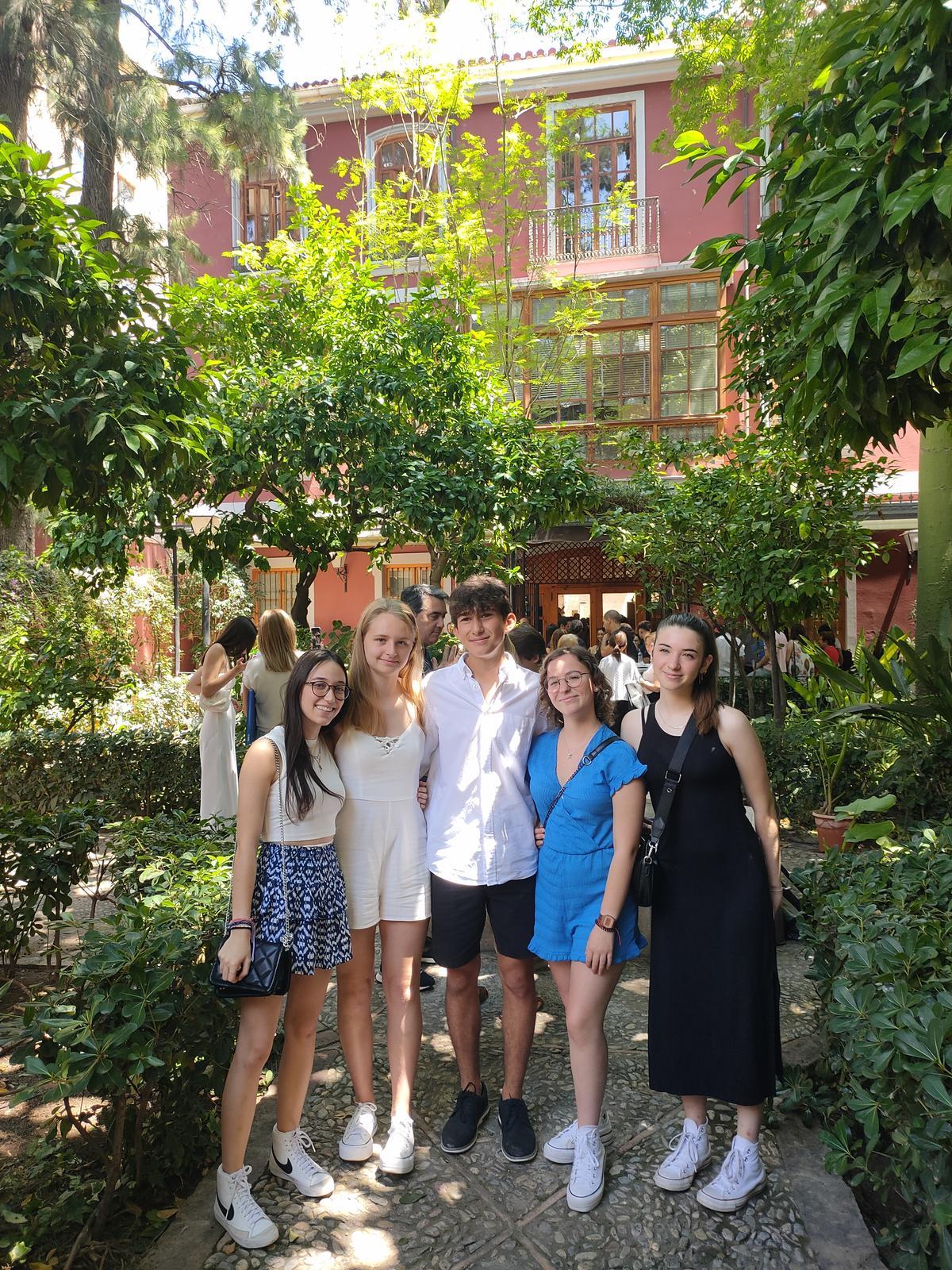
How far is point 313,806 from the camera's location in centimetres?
274

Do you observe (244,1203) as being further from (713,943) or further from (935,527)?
(935,527)

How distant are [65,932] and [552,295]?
12.9 meters

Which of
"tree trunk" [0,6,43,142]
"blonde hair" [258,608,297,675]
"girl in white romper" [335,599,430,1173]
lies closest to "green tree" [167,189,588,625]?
"blonde hair" [258,608,297,675]

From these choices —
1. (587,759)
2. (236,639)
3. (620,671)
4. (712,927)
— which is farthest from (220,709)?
(620,671)

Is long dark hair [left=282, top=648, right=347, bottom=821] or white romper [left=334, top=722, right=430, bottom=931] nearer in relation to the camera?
long dark hair [left=282, top=648, right=347, bottom=821]

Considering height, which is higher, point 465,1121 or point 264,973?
point 264,973

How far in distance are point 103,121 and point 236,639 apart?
945cm

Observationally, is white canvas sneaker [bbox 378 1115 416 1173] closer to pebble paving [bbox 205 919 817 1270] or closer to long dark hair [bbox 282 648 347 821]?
pebble paving [bbox 205 919 817 1270]

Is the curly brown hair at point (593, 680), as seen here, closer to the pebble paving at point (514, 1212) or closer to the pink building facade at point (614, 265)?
the pebble paving at point (514, 1212)

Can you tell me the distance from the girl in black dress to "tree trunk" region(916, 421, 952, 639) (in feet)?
9.48

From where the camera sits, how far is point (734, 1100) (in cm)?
274

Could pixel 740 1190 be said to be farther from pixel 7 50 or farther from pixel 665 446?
pixel 7 50

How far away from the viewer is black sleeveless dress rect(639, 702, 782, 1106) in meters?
2.74

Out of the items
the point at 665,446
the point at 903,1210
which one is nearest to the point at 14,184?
the point at 903,1210
